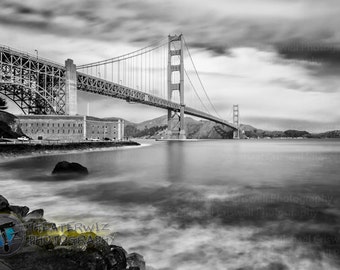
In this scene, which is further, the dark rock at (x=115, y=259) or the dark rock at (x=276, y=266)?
the dark rock at (x=276, y=266)

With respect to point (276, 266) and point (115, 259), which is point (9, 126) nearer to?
point (115, 259)

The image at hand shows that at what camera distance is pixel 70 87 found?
50031mm

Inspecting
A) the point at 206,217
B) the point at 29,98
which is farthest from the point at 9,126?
the point at 206,217

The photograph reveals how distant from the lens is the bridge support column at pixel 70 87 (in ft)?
164

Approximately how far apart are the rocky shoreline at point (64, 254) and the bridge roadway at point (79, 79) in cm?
4784

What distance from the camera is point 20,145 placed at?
84.2 feet

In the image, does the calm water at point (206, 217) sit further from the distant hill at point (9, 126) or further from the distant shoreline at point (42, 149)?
the distant hill at point (9, 126)

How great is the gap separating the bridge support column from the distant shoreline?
1361 centimetres

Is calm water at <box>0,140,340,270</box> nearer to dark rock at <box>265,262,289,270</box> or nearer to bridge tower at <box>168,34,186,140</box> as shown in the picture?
dark rock at <box>265,262,289,270</box>

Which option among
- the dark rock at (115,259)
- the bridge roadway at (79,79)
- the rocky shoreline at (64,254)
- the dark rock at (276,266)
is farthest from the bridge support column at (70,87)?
the dark rock at (276,266)
